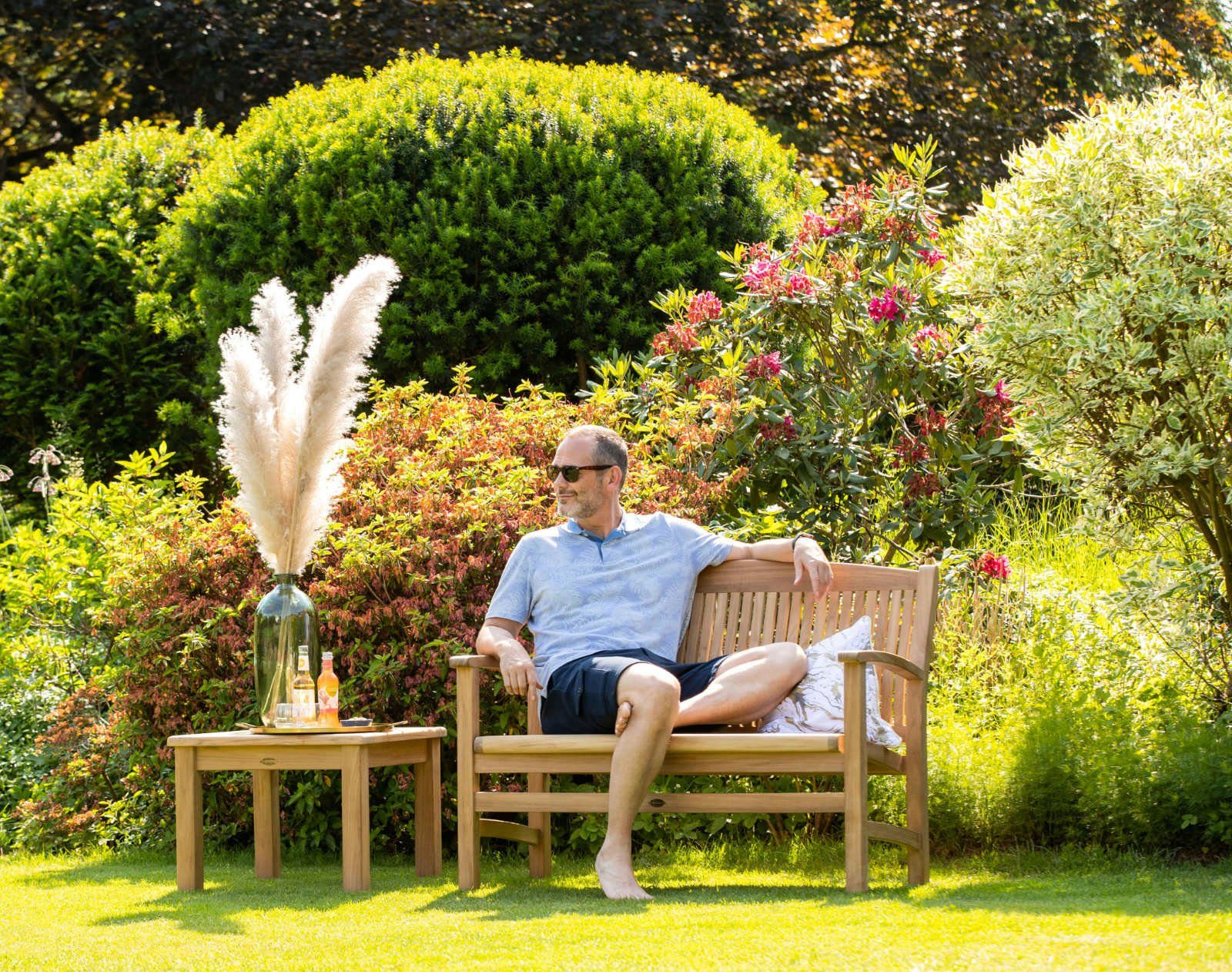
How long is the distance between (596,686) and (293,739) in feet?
3.03

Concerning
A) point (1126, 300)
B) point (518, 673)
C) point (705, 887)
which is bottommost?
point (705, 887)

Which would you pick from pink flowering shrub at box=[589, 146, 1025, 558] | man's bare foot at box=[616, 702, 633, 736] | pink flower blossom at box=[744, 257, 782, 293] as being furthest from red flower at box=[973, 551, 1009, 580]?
man's bare foot at box=[616, 702, 633, 736]

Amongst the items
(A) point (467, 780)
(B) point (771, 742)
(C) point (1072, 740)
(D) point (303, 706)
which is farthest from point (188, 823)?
(C) point (1072, 740)

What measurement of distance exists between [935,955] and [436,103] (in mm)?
5724

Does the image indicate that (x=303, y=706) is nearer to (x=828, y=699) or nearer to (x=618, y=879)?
(x=618, y=879)

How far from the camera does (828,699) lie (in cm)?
473

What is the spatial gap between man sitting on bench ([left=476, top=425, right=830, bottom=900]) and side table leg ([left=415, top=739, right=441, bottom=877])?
473 mm

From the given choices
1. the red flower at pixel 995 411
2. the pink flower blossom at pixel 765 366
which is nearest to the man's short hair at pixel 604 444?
the pink flower blossom at pixel 765 366

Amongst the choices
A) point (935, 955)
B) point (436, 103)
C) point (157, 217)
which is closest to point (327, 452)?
point (935, 955)

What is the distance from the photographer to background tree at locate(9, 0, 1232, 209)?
13.0m

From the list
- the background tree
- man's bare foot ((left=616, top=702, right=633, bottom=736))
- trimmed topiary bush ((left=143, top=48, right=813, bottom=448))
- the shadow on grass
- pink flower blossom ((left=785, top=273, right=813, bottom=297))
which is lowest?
the shadow on grass

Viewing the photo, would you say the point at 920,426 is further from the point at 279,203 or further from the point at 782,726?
the point at 279,203

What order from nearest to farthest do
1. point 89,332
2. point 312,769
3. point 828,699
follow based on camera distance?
point 828,699, point 312,769, point 89,332

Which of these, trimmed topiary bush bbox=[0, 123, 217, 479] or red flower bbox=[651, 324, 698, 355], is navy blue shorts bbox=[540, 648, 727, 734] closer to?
red flower bbox=[651, 324, 698, 355]
